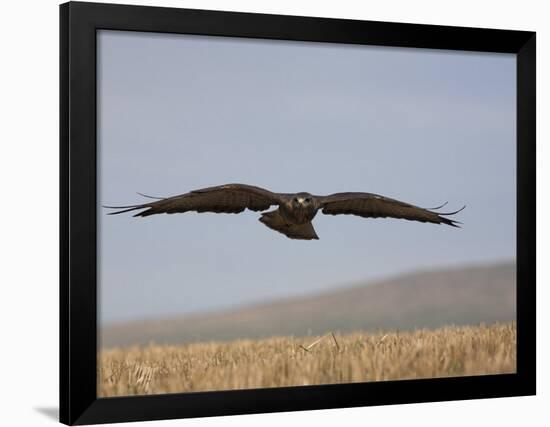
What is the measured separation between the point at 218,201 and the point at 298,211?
471 mm

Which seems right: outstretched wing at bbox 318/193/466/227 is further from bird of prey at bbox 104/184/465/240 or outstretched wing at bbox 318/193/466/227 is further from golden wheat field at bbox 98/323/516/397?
golden wheat field at bbox 98/323/516/397

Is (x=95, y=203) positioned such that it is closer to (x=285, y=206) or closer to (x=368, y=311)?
(x=285, y=206)

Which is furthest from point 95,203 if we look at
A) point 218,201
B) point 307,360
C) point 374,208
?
point 374,208

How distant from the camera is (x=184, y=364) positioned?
24.1 feet

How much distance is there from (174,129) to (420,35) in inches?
66.5

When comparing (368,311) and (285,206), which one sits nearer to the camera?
(285,206)

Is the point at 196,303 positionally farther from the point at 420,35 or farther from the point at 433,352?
the point at 420,35

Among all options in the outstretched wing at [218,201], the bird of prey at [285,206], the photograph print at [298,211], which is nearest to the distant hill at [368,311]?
the photograph print at [298,211]

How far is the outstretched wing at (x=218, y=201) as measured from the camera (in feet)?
23.7

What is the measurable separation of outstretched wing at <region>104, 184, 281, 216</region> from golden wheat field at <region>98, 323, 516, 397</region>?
760 millimetres

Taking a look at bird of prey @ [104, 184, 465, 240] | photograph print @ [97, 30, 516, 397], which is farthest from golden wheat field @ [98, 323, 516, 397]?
bird of prey @ [104, 184, 465, 240]

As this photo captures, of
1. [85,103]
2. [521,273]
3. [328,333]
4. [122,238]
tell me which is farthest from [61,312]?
[521,273]

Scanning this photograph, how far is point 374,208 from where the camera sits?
25.7 ft

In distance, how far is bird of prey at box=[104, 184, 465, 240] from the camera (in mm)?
7312
